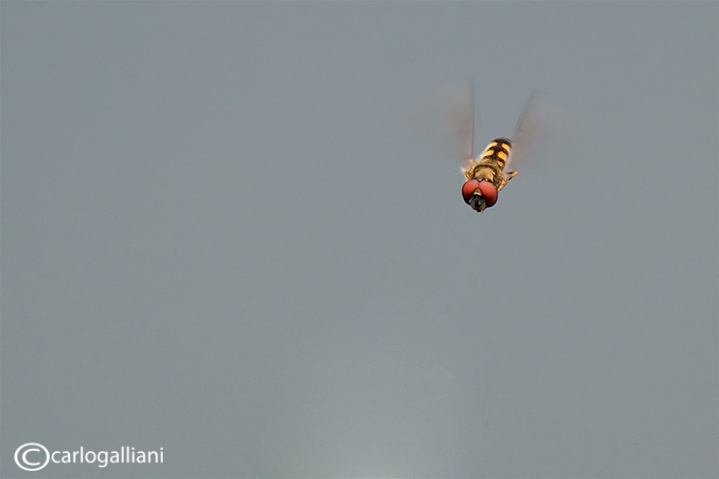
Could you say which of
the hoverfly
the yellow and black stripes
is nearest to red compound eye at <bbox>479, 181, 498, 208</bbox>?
the hoverfly

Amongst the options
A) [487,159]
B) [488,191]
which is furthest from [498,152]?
[488,191]

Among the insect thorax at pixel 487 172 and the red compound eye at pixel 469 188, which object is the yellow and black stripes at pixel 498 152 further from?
the red compound eye at pixel 469 188

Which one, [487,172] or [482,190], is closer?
[482,190]

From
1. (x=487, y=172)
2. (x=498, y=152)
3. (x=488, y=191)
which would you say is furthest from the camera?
(x=498, y=152)

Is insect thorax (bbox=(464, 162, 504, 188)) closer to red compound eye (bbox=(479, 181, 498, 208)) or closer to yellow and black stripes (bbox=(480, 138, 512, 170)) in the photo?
yellow and black stripes (bbox=(480, 138, 512, 170))

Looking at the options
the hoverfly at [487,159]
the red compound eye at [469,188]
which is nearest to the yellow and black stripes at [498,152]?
the hoverfly at [487,159]

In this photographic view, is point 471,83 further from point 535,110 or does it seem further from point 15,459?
point 15,459

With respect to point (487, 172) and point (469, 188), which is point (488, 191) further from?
point (487, 172)

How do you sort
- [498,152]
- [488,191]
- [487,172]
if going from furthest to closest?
[498,152], [487,172], [488,191]
